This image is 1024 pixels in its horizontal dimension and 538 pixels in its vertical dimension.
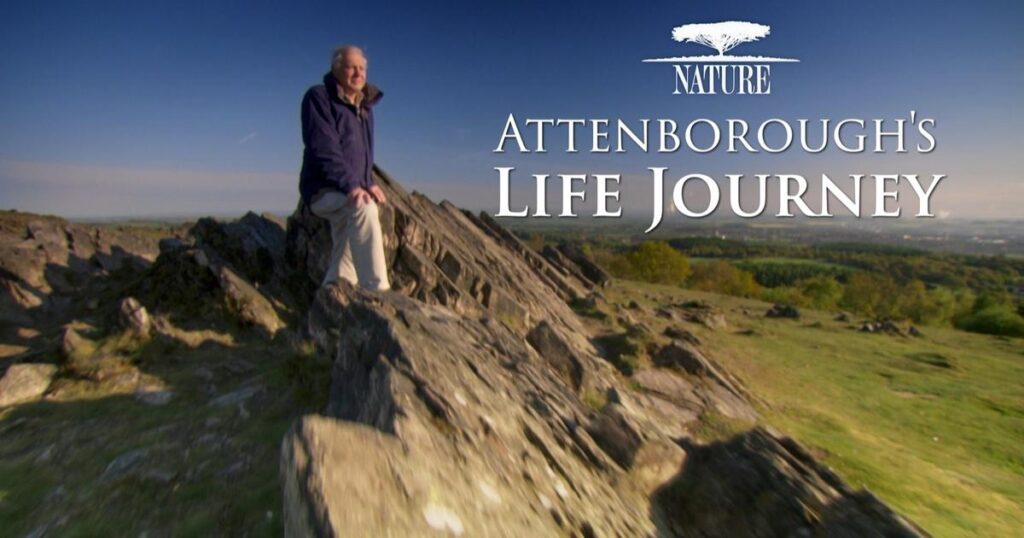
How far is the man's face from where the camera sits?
339 inches

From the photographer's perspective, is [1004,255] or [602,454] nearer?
[602,454]

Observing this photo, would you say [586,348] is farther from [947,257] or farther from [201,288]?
[947,257]

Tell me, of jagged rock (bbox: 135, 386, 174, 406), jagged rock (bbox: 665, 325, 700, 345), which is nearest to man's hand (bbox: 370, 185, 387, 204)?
jagged rock (bbox: 135, 386, 174, 406)

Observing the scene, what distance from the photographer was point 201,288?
1105cm

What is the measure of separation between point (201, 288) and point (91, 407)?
177 inches

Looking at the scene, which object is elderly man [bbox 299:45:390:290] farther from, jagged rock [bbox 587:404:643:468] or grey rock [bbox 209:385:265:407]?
Answer: jagged rock [bbox 587:404:643:468]

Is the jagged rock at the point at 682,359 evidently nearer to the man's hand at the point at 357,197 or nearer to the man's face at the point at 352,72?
the man's hand at the point at 357,197

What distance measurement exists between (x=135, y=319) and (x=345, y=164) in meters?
5.30

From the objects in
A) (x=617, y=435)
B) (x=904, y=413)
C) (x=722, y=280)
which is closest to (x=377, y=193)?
(x=617, y=435)

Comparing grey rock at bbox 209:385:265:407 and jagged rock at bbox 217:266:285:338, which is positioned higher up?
jagged rock at bbox 217:266:285:338

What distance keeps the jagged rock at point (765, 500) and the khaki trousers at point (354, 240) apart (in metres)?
6.48

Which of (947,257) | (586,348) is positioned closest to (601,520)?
(586,348)

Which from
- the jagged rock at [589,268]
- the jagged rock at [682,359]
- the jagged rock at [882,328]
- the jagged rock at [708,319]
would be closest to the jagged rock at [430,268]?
the jagged rock at [682,359]

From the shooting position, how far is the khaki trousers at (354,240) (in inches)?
353
